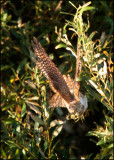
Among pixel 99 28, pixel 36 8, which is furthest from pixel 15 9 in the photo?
pixel 99 28

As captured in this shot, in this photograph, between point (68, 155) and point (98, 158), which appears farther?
point (68, 155)

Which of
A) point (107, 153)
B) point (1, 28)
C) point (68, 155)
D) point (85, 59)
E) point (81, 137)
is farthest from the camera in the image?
point (81, 137)

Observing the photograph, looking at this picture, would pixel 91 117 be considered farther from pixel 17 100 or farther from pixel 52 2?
pixel 52 2

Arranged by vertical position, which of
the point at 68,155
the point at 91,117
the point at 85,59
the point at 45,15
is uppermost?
the point at 45,15

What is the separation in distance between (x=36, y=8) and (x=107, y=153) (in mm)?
658

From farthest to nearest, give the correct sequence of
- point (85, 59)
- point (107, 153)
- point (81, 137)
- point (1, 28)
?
point (81, 137) → point (1, 28) → point (107, 153) → point (85, 59)

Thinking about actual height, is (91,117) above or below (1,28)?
below

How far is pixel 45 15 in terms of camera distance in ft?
3.96

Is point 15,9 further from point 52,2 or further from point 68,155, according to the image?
point 68,155

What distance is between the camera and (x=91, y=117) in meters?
1.23

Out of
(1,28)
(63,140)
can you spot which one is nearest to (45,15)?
(1,28)

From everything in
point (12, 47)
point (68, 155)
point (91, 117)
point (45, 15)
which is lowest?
point (68, 155)

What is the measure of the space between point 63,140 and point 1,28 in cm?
54

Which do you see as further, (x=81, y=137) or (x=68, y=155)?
(x=81, y=137)
